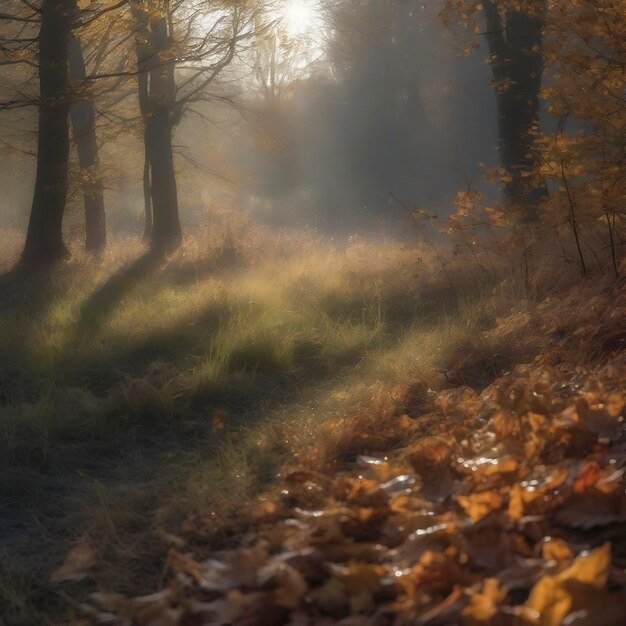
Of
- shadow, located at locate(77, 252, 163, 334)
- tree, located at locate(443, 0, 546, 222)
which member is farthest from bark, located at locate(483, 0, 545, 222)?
shadow, located at locate(77, 252, 163, 334)

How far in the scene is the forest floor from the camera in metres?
2.88

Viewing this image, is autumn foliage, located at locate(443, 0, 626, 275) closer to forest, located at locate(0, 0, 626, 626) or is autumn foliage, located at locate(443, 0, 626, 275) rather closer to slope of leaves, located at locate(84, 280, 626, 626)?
forest, located at locate(0, 0, 626, 626)

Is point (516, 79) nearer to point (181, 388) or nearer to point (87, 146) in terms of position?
point (181, 388)

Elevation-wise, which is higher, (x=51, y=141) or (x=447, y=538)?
(x=51, y=141)

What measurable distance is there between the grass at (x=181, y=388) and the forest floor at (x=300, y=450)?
0.8 inches

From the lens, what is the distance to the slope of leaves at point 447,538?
8.32 ft

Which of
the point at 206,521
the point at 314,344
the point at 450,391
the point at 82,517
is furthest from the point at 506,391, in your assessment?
the point at 314,344

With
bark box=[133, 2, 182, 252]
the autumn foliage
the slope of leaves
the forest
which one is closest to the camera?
the slope of leaves

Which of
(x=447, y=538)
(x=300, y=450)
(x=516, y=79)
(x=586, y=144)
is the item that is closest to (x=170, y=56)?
(x=516, y=79)

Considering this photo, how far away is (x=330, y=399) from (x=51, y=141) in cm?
804

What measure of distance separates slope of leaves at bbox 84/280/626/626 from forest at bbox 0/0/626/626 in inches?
0.4

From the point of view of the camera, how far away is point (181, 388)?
5.96 m

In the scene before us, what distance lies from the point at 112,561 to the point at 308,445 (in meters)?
1.47

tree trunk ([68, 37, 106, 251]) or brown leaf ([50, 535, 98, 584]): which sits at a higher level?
tree trunk ([68, 37, 106, 251])
